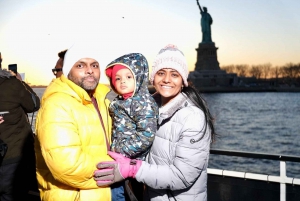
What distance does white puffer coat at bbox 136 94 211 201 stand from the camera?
5.21 feet

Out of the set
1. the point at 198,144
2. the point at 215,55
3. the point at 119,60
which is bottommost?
the point at 198,144

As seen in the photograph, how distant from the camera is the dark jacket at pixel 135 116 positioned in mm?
1667

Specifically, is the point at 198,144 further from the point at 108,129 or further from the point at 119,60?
the point at 119,60

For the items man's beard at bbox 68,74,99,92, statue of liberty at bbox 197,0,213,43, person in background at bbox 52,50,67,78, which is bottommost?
man's beard at bbox 68,74,99,92

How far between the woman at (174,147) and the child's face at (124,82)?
0.14 m

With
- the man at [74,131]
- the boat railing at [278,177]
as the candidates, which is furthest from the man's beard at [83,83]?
the boat railing at [278,177]

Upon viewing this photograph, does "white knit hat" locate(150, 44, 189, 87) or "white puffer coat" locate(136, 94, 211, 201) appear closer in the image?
"white puffer coat" locate(136, 94, 211, 201)

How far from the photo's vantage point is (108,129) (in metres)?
1.75

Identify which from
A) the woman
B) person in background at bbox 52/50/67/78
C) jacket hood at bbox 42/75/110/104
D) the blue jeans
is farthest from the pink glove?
person in background at bbox 52/50/67/78

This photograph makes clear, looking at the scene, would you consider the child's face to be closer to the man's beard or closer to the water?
the man's beard

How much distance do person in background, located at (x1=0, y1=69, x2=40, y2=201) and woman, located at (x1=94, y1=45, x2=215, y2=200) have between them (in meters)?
1.27

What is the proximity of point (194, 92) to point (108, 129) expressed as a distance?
0.53 m

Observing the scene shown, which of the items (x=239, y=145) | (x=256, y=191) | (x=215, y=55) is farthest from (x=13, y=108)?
(x=215, y=55)

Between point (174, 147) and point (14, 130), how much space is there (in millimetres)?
1527
